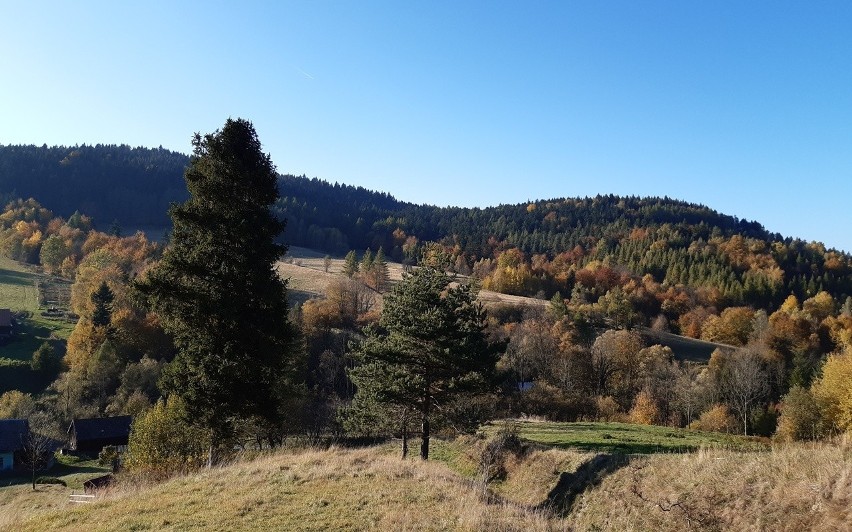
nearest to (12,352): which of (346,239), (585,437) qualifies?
(585,437)

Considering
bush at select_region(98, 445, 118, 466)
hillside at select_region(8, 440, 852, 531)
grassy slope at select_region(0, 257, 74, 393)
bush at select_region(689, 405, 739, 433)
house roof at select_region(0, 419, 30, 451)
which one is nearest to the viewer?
hillside at select_region(8, 440, 852, 531)

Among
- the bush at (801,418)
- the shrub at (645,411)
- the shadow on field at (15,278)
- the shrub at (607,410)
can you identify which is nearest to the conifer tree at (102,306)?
the shadow on field at (15,278)

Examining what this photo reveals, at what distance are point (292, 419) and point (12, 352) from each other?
51.6 metres

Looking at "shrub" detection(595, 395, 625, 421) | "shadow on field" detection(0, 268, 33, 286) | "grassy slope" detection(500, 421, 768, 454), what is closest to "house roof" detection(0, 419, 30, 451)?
"grassy slope" detection(500, 421, 768, 454)

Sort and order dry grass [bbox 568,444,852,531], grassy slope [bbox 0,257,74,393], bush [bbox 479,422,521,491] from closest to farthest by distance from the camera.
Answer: dry grass [bbox 568,444,852,531] < bush [bbox 479,422,521,491] < grassy slope [bbox 0,257,74,393]

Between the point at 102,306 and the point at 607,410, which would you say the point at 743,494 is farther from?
the point at 102,306

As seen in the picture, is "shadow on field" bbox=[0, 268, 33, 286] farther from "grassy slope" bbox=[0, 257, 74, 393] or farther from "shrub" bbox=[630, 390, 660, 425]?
"shrub" bbox=[630, 390, 660, 425]

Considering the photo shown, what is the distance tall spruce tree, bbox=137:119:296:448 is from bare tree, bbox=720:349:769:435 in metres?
49.6

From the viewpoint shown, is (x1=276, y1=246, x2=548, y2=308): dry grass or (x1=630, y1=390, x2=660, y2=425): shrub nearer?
(x1=630, y1=390, x2=660, y2=425): shrub

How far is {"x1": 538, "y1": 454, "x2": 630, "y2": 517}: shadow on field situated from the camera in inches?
574

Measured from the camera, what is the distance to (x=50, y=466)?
46375 millimetres

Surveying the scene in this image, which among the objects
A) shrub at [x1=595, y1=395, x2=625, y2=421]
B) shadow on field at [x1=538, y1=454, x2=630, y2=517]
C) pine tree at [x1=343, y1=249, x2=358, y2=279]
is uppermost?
pine tree at [x1=343, y1=249, x2=358, y2=279]

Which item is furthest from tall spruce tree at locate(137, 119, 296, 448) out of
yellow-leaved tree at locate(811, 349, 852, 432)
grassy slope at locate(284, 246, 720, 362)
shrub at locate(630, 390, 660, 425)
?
shrub at locate(630, 390, 660, 425)

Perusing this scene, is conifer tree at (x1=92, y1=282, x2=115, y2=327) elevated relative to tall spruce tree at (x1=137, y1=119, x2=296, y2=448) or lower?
lower
